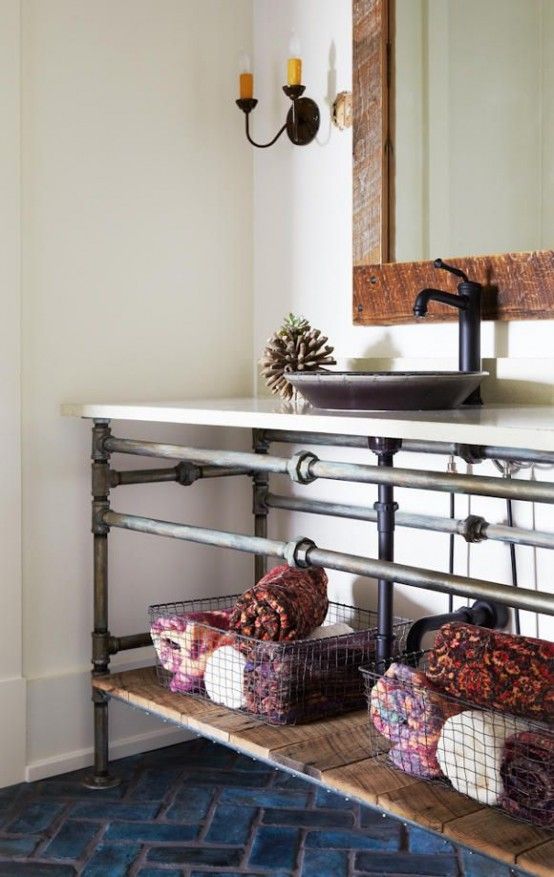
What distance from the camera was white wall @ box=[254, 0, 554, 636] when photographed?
2158mm

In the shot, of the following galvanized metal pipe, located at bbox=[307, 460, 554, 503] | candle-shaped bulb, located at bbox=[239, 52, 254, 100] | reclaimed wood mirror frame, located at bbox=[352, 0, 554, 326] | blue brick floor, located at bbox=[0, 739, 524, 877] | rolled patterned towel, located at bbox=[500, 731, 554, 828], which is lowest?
blue brick floor, located at bbox=[0, 739, 524, 877]

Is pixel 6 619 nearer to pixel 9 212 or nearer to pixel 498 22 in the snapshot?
pixel 9 212

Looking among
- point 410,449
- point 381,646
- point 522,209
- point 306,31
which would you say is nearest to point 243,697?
point 381,646

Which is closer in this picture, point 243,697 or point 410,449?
point 243,697

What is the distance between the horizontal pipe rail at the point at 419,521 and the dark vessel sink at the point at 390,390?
22 centimetres

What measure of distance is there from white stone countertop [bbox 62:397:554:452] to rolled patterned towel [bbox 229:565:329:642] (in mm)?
384

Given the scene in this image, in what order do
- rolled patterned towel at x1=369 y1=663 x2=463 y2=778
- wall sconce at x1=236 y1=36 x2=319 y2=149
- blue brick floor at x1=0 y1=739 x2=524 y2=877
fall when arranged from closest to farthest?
rolled patterned towel at x1=369 y1=663 x2=463 y2=778 < blue brick floor at x1=0 y1=739 x2=524 y2=877 < wall sconce at x1=236 y1=36 x2=319 y2=149

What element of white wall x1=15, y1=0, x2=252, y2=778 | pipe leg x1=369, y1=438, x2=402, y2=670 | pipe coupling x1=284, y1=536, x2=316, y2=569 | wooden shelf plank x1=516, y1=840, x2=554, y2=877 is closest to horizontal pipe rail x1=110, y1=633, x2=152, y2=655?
white wall x1=15, y1=0, x2=252, y2=778

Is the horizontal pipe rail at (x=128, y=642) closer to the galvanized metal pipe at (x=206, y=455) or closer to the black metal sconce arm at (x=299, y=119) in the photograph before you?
the galvanized metal pipe at (x=206, y=455)

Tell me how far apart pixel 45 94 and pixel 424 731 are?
5.29ft

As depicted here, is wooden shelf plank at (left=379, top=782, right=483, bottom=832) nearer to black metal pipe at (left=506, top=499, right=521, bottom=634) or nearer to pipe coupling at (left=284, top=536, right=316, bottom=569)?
pipe coupling at (left=284, top=536, right=316, bottom=569)

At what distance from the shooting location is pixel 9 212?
7.76 ft

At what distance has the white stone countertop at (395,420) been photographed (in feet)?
4.81

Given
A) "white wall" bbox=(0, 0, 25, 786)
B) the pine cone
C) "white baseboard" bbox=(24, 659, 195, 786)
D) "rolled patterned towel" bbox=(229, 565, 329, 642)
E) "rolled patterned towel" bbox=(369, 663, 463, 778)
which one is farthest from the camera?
"white baseboard" bbox=(24, 659, 195, 786)
